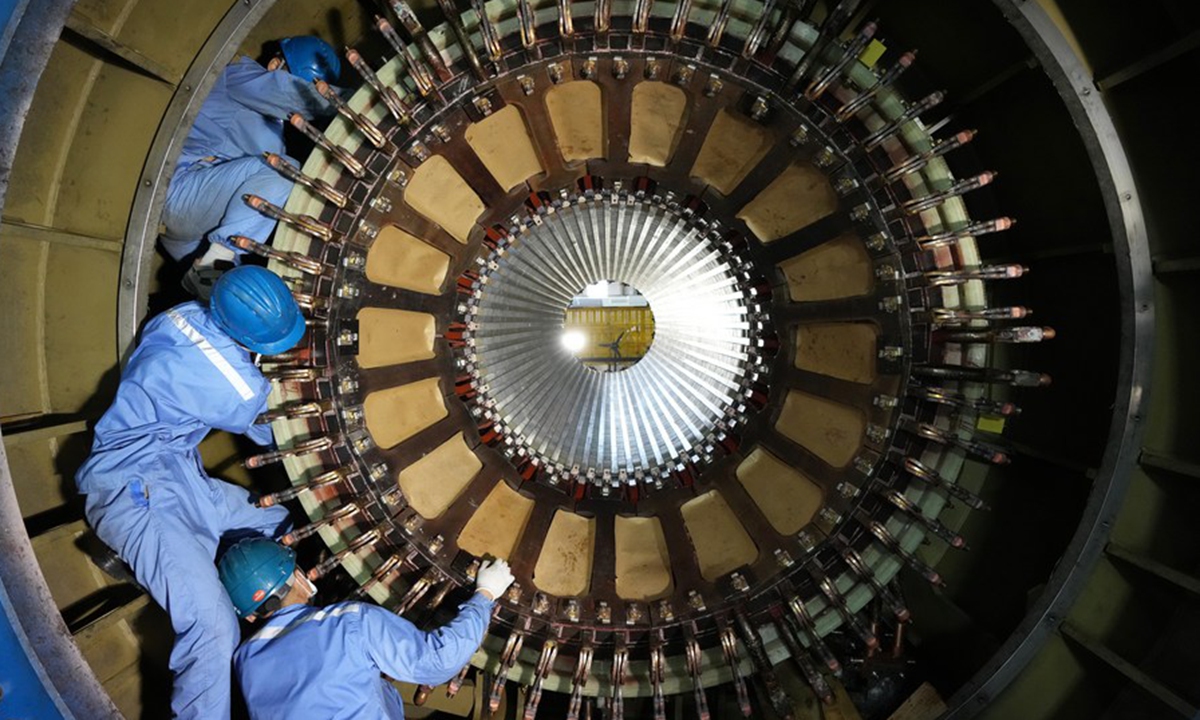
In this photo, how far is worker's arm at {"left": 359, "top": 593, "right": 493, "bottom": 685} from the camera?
268 cm

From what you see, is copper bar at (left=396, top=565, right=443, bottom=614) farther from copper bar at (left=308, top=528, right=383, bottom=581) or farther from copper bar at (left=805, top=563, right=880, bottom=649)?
A: copper bar at (left=805, top=563, right=880, bottom=649)

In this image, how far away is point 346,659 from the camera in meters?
2.67

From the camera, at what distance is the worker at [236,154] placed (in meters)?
2.92

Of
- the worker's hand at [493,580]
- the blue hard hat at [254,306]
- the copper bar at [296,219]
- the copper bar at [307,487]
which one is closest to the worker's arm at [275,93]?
the copper bar at [296,219]

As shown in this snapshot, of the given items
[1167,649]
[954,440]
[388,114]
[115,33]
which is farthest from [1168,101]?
[115,33]

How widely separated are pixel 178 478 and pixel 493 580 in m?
1.21

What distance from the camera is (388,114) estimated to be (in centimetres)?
271

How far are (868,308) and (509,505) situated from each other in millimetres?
1574

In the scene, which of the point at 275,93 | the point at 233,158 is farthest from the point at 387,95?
the point at 233,158

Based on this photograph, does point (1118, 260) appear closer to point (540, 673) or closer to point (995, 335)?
point (995, 335)

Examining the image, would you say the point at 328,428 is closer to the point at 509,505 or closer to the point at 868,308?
the point at 509,505

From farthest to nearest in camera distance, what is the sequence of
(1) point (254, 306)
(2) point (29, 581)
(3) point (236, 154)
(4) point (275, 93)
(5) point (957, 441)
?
(3) point (236, 154)
(4) point (275, 93)
(5) point (957, 441)
(1) point (254, 306)
(2) point (29, 581)

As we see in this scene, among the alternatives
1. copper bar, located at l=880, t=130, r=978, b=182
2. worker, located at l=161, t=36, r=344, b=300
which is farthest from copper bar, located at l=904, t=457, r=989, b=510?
worker, located at l=161, t=36, r=344, b=300

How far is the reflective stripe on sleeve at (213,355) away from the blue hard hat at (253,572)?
0.57 metres
